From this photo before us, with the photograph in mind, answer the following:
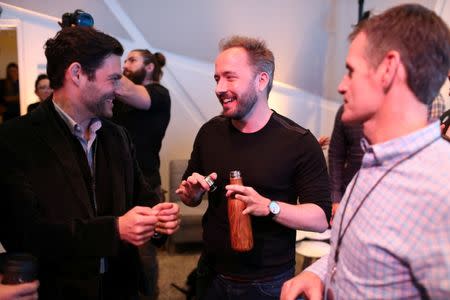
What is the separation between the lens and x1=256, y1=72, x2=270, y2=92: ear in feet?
5.46

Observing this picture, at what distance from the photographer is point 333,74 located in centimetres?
474

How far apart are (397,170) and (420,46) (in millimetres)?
277

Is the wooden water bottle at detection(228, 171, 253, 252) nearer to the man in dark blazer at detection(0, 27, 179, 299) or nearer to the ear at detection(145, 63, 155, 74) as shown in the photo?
the man in dark blazer at detection(0, 27, 179, 299)

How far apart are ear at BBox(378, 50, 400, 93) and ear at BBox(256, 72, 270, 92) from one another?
808 millimetres

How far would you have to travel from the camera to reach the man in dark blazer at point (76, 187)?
133 cm

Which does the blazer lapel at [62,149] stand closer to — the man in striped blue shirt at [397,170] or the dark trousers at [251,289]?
the dark trousers at [251,289]

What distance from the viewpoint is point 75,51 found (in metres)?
1.50

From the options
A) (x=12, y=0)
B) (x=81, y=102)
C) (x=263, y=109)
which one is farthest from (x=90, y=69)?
(x=12, y=0)

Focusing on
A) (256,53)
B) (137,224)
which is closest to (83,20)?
(256,53)

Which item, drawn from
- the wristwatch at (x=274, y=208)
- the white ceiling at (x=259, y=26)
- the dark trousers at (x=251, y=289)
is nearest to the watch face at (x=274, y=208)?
the wristwatch at (x=274, y=208)

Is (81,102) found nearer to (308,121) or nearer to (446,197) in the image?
(446,197)

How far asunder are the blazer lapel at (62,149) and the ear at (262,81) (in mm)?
805

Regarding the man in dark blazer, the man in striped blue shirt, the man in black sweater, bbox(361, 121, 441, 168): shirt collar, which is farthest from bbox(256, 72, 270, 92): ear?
bbox(361, 121, 441, 168): shirt collar

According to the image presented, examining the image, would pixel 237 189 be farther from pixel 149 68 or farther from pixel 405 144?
pixel 149 68
